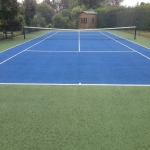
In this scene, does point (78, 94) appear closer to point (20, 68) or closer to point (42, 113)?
point (42, 113)

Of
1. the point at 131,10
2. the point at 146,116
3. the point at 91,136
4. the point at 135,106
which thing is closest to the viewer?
the point at 91,136

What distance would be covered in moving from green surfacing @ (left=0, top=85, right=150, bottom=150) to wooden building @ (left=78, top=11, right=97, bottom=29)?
4226cm

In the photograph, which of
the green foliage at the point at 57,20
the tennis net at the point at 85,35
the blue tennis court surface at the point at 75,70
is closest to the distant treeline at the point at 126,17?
the tennis net at the point at 85,35

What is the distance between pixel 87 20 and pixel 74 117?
4438 centimetres

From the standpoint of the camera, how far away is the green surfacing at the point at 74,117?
404cm

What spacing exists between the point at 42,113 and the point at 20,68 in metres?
5.36

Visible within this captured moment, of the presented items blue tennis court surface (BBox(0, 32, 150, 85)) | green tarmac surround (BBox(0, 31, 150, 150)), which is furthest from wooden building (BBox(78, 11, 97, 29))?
green tarmac surround (BBox(0, 31, 150, 150))

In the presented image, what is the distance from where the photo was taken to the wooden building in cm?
4753

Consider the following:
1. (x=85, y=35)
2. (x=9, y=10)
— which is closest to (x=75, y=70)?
(x=9, y=10)

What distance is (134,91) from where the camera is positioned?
6.89 meters

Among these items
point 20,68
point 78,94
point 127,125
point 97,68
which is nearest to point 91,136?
point 127,125

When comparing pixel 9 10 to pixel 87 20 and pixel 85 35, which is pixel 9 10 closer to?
pixel 85 35

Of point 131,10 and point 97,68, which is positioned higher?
point 131,10

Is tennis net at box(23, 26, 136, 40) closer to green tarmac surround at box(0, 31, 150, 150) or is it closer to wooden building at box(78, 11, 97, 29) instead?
wooden building at box(78, 11, 97, 29)
